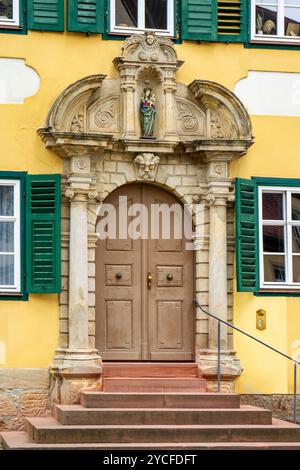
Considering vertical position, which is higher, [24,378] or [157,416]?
[24,378]

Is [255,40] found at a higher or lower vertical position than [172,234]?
higher

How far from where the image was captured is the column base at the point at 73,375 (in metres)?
17.9

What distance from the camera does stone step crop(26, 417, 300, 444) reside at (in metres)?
16.3

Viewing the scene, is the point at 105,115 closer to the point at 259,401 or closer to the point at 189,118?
the point at 189,118

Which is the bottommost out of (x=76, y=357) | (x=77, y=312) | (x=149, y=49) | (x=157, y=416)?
(x=157, y=416)

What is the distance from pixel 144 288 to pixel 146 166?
162 centimetres

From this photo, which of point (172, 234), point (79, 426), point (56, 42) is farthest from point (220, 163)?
point (79, 426)

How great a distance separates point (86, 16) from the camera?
61.0 ft

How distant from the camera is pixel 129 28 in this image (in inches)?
740

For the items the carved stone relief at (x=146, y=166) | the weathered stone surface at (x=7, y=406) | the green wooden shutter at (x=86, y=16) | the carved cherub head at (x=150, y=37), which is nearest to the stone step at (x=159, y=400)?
the weathered stone surface at (x=7, y=406)

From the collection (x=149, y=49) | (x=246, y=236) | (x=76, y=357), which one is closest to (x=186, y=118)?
(x=149, y=49)

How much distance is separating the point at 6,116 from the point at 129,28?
2046 mm
